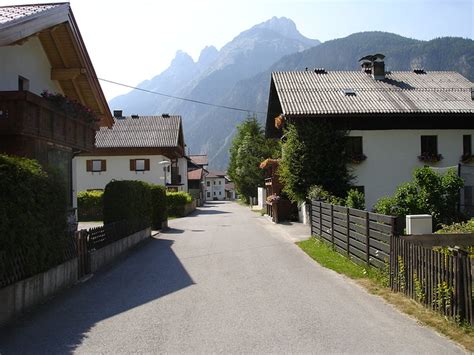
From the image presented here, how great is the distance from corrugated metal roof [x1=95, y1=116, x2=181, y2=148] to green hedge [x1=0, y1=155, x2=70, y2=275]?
3743 cm

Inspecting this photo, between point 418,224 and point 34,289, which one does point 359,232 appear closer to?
point 418,224

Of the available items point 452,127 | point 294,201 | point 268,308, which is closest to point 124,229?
point 268,308

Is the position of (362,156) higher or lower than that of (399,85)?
lower

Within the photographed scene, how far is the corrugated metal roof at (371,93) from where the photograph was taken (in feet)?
82.9

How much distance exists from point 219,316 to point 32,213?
336 cm

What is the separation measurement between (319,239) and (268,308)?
9.92 metres

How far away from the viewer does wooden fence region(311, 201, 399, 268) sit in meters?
9.90

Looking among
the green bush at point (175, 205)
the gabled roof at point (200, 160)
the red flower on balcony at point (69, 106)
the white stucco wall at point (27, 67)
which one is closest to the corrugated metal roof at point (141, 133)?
the green bush at point (175, 205)

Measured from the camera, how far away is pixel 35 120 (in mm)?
11914

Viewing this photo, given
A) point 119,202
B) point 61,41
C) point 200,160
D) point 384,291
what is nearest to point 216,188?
point 200,160

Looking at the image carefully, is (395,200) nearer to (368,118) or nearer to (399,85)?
(368,118)

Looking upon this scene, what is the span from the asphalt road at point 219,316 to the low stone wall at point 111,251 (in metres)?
0.35

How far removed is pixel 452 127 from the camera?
85.1 ft

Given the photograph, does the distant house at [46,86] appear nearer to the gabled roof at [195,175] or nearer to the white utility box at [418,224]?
the white utility box at [418,224]
